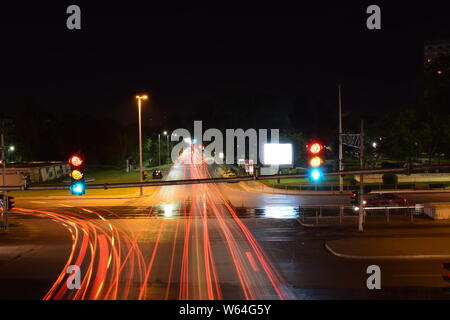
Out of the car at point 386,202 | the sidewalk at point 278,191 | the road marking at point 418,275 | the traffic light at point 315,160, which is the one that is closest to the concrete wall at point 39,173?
the sidewalk at point 278,191

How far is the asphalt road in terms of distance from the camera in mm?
14258

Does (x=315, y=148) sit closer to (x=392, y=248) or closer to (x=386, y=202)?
(x=392, y=248)

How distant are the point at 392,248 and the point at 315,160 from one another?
399 inches

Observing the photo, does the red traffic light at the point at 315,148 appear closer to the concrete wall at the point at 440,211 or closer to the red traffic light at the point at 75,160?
the red traffic light at the point at 75,160

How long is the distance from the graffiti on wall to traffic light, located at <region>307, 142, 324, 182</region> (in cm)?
6062

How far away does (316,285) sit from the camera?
14812 mm

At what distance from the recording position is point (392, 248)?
63.8 ft

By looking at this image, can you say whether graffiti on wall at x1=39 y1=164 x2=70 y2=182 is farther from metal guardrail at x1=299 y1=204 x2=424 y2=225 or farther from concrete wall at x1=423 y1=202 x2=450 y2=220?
concrete wall at x1=423 y1=202 x2=450 y2=220

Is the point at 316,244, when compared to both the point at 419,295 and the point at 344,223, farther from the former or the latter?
the point at 419,295

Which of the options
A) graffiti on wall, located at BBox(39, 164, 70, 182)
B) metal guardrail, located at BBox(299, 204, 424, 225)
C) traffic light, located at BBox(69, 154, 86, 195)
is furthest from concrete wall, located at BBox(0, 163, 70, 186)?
traffic light, located at BBox(69, 154, 86, 195)

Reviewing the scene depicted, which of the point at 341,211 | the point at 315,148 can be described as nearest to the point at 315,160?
the point at 315,148

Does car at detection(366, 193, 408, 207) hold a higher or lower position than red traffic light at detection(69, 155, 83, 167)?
lower
